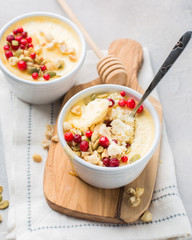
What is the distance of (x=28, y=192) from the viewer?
197 cm

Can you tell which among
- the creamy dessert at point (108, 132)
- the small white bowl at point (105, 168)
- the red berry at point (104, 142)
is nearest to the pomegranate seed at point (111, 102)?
the creamy dessert at point (108, 132)

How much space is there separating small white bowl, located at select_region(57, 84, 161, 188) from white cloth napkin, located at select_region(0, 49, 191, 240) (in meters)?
0.24

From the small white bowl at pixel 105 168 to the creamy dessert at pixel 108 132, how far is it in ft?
0.10

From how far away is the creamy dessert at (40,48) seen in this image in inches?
82.9

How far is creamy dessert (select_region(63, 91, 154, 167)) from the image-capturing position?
5.67ft

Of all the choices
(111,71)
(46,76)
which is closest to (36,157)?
(46,76)

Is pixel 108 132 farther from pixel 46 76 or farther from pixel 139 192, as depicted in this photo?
pixel 46 76

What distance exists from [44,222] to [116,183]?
1.47ft

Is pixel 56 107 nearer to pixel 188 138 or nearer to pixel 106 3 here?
pixel 188 138

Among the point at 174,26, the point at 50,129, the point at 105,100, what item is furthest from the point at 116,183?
the point at 174,26

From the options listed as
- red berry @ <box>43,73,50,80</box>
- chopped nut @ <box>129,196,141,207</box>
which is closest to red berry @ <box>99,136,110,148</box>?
chopped nut @ <box>129,196,141,207</box>

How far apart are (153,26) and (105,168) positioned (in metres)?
1.63

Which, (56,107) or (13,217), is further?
(56,107)

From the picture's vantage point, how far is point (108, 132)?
5.84 ft
